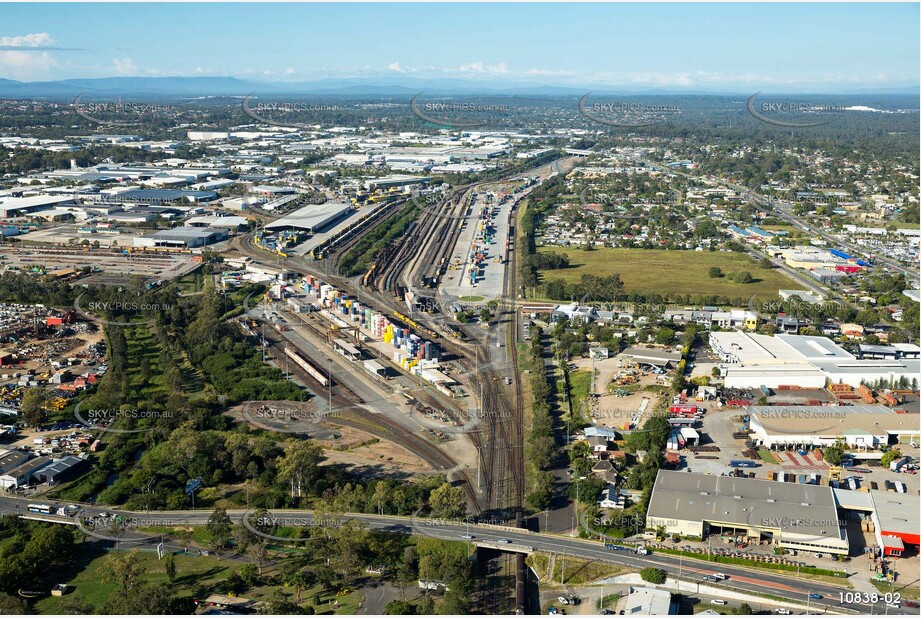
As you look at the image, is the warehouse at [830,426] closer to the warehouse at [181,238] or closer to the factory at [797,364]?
the factory at [797,364]

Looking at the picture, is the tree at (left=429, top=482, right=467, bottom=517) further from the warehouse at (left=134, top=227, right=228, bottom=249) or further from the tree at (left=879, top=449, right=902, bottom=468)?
the warehouse at (left=134, top=227, right=228, bottom=249)

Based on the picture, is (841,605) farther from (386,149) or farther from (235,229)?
(386,149)

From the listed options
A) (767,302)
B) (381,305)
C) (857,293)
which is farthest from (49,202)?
(857,293)

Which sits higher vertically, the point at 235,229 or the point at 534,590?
the point at 235,229

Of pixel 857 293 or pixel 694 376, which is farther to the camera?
pixel 857 293

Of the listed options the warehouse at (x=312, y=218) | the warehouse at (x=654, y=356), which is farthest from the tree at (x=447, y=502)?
the warehouse at (x=312, y=218)

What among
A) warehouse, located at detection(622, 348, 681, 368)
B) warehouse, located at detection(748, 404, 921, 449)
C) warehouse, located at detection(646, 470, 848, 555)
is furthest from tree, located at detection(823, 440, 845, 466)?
warehouse, located at detection(622, 348, 681, 368)

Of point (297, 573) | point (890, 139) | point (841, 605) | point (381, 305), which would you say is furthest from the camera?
point (890, 139)
